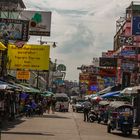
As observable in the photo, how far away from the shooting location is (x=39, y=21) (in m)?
56.4

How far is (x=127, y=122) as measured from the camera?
3222cm

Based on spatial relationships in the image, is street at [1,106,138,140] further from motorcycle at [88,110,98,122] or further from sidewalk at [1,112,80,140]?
motorcycle at [88,110,98,122]

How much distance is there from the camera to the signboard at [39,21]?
55.2 m

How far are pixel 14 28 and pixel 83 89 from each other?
114 meters

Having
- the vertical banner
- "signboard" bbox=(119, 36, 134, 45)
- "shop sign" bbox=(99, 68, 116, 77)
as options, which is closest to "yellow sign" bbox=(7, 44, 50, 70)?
"signboard" bbox=(119, 36, 134, 45)

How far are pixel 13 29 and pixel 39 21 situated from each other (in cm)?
1582

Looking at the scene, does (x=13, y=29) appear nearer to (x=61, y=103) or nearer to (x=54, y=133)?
(x=54, y=133)

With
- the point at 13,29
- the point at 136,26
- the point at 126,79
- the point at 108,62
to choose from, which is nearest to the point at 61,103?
the point at 108,62

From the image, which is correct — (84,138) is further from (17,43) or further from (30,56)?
(30,56)

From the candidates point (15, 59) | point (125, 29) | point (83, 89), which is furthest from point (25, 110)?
point (83, 89)

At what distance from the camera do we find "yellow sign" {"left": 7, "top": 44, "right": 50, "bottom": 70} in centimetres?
5178

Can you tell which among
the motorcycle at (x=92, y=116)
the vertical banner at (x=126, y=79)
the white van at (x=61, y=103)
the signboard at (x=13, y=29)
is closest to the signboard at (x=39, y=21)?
the vertical banner at (x=126, y=79)

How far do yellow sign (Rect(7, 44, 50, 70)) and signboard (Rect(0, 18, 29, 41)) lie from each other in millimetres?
8637

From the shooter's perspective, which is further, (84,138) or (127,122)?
(127,122)
